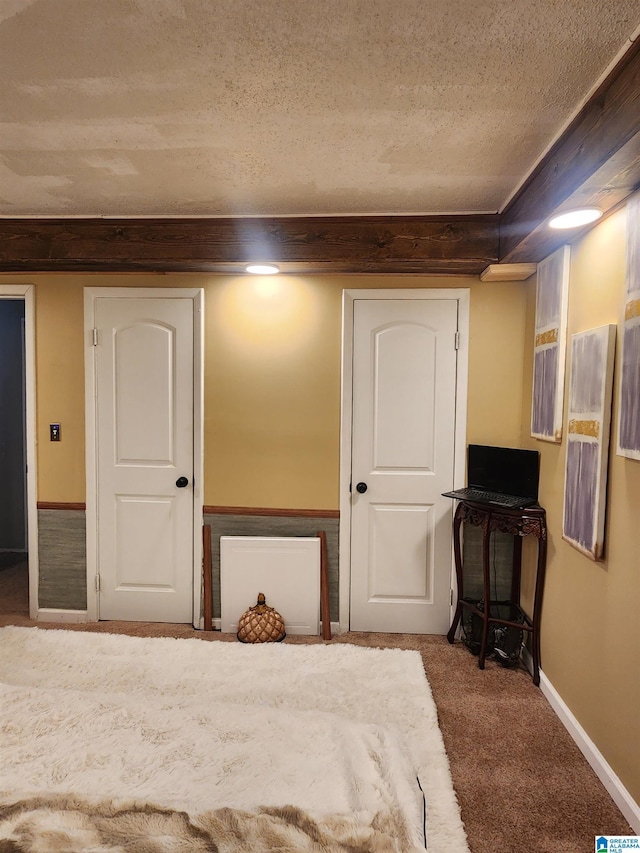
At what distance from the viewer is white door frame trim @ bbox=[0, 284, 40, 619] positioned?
3137 millimetres

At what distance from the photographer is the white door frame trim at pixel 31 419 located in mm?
3137

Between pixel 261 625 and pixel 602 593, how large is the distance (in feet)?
6.02

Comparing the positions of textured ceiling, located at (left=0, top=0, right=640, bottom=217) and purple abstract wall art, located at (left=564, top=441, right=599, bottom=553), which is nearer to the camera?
textured ceiling, located at (left=0, top=0, right=640, bottom=217)

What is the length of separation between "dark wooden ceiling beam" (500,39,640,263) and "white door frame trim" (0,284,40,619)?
2.91 m

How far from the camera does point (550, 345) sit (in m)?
2.52

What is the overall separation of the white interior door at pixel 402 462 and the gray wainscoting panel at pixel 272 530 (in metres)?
0.12

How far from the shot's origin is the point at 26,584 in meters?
3.82

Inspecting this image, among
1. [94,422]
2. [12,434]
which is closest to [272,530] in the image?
[94,422]

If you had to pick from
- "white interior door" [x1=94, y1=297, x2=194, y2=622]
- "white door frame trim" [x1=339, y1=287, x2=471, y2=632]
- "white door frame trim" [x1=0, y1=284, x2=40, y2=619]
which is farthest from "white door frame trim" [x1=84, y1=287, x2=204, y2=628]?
"white door frame trim" [x1=339, y1=287, x2=471, y2=632]

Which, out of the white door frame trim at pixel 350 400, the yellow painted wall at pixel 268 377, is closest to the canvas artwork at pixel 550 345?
the yellow painted wall at pixel 268 377

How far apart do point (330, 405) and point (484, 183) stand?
1.45 m

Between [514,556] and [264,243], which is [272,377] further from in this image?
[514,556]

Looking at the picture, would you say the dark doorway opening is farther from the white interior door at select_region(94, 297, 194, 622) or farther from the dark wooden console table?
the dark wooden console table

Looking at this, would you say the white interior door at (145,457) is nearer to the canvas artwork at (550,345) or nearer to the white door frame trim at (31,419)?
the white door frame trim at (31,419)
